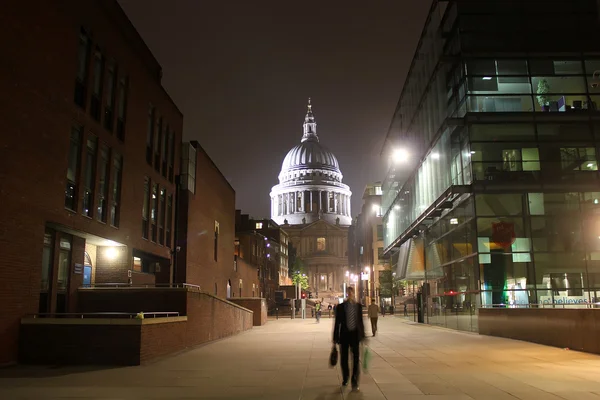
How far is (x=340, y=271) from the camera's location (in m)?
158

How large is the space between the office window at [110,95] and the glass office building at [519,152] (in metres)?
17.2

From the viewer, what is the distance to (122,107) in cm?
2442

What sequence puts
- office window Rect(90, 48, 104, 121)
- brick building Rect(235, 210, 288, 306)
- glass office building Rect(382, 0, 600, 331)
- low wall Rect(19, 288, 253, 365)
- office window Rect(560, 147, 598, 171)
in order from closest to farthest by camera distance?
low wall Rect(19, 288, 253, 365), office window Rect(90, 48, 104, 121), glass office building Rect(382, 0, 600, 331), office window Rect(560, 147, 598, 171), brick building Rect(235, 210, 288, 306)

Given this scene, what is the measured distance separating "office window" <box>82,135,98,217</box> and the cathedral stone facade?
12762cm

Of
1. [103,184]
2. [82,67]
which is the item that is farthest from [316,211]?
[82,67]

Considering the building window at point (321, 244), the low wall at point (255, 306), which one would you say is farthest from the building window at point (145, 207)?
the building window at point (321, 244)

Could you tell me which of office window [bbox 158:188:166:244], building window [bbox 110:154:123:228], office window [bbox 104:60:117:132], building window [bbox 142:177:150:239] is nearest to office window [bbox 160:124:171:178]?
office window [bbox 158:188:166:244]

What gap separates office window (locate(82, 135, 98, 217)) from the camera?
805 inches

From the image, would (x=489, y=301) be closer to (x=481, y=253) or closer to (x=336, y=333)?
(x=481, y=253)

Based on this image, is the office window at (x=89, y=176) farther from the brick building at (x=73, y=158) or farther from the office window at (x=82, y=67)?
the office window at (x=82, y=67)

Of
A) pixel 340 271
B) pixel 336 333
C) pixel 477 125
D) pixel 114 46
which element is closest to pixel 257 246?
pixel 477 125

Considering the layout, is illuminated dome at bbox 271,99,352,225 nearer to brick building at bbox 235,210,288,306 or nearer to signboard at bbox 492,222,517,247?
brick building at bbox 235,210,288,306

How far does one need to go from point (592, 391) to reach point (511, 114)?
21.6 meters

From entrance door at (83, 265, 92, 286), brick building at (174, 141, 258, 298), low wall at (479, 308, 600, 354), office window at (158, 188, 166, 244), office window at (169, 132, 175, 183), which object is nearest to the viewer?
low wall at (479, 308, 600, 354)
